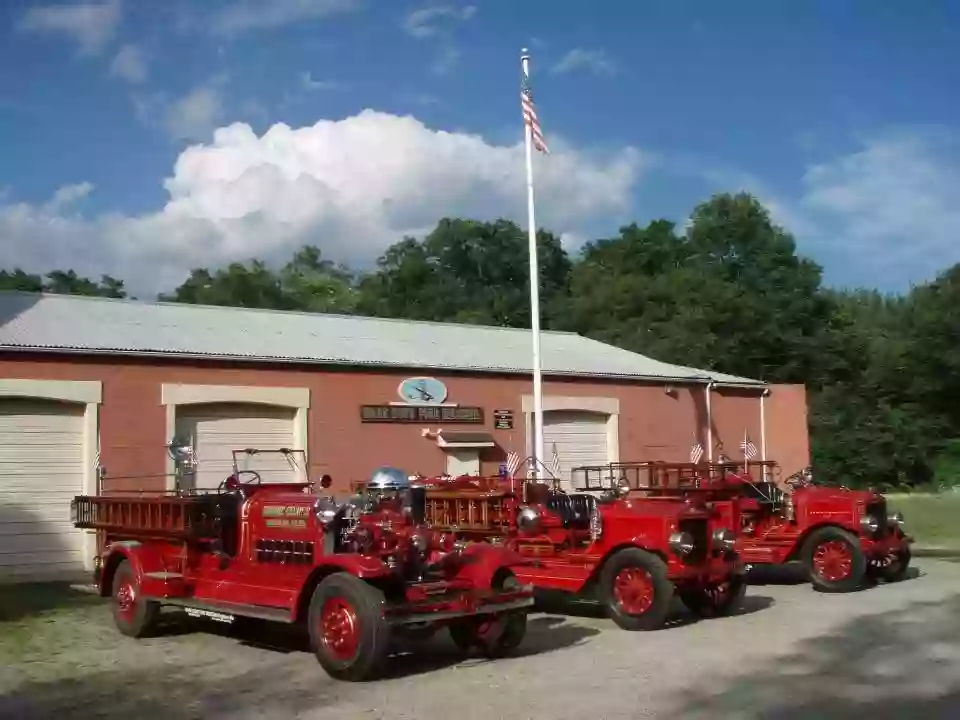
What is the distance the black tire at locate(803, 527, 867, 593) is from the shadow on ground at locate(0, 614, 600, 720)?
189 inches

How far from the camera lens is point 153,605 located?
35.9 feet

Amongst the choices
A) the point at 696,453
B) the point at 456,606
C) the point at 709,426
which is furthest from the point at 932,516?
the point at 456,606

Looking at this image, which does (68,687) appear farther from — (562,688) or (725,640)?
(725,640)

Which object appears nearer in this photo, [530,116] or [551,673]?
[551,673]

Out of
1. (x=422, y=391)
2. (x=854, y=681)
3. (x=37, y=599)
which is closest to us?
(x=854, y=681)

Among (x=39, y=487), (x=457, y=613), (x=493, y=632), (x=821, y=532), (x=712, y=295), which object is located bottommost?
(x=493, y=632)

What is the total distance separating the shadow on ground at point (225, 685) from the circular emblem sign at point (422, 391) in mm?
8958

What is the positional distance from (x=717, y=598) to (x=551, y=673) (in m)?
3.89

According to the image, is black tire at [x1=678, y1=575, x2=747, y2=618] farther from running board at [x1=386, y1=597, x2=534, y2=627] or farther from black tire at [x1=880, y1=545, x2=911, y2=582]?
black tire at [x1=880, y1=545, x2=911, y2=582]

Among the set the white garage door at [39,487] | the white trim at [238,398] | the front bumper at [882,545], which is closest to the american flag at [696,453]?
the front bumper at [882,545]

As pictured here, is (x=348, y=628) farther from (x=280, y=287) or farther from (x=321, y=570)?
(x=280, y=287)

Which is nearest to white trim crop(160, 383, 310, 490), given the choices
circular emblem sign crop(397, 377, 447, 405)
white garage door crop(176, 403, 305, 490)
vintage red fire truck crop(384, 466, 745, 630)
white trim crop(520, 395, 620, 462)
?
white garage door crop(176, 403, 305, 490)

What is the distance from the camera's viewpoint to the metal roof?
694 inches

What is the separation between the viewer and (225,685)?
347 inches
